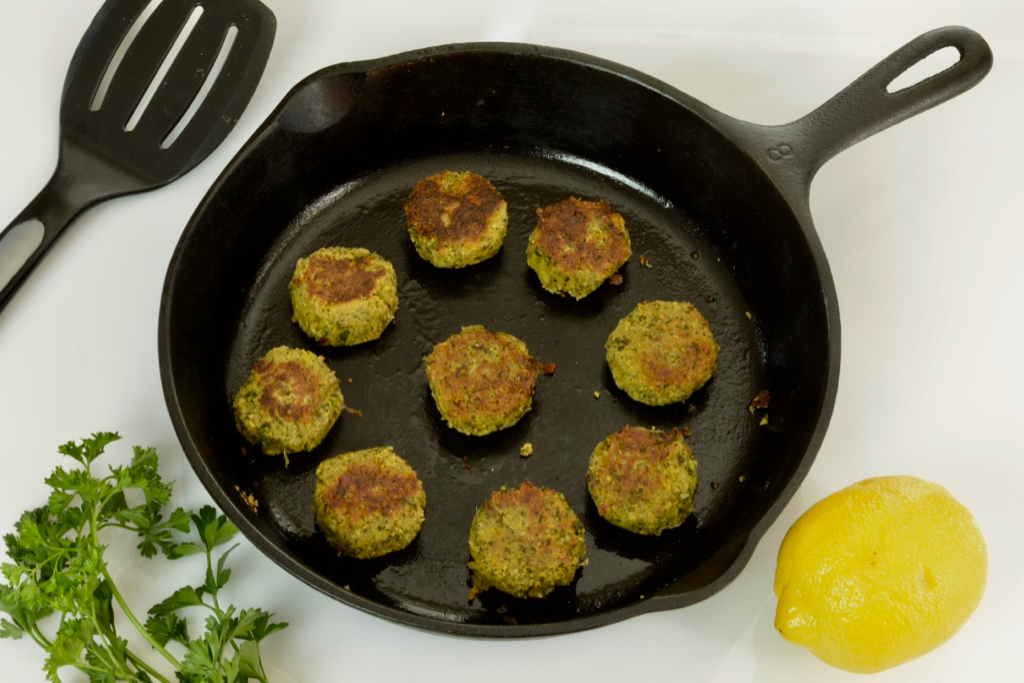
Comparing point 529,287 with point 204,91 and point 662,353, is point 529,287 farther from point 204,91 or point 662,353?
point 204,91

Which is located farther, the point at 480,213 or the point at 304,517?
the point at 480,213

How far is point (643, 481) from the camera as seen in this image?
2.51m

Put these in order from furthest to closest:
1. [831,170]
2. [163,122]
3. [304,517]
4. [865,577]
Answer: [831,170], [163,122], [304,517], [865,577]

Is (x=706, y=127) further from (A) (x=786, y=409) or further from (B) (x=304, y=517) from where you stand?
(B) (x=304, y=517)

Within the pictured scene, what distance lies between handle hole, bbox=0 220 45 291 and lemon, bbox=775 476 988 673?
7.39ft

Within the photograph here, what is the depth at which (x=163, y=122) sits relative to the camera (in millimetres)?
2951

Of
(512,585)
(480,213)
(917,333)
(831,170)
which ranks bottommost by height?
(512,585)

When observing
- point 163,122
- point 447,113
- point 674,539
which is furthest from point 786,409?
point 163,122

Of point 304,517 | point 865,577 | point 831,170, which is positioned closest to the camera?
point 865,577

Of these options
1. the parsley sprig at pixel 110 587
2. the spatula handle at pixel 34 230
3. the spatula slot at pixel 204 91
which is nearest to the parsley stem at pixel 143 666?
the parsley sprig at pixel 110 587

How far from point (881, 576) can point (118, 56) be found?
261 cm

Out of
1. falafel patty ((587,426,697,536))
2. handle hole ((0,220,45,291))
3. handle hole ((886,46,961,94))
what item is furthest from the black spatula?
handle hole ((886,46,961,94))

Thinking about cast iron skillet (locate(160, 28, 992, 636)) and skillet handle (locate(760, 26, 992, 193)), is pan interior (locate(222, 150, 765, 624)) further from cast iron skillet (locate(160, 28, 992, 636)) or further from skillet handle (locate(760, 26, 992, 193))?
skillet handle (locate(760, 26, 992, 193))

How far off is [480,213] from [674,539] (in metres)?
1.03
